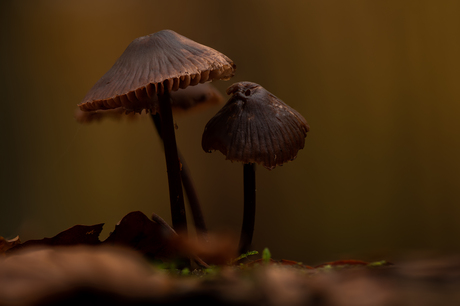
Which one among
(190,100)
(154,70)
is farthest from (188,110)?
(154,70)

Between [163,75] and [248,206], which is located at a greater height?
[163,75]

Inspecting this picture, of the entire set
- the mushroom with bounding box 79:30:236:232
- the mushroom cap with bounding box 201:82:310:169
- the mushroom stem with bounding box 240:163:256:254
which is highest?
the mushroom with bounding box 79:30:236:232

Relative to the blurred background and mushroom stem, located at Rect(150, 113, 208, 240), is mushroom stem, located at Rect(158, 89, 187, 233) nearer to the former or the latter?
mushroom stem, located at Rect(150, 113, 208, 240)

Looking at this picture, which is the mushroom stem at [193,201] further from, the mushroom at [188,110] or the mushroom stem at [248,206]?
the mushroom stem at [248,206]

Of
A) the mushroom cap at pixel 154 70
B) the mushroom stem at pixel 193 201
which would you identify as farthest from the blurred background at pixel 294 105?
the mushroom cap at pixel 154 70

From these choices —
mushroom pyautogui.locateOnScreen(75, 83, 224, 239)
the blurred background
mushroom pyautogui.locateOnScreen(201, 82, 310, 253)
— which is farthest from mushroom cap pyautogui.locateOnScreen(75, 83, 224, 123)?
the blurred background

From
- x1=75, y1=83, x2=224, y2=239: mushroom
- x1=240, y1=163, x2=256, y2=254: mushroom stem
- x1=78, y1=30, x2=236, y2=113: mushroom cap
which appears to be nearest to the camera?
x1=78, y1=30, x2=236, y2=113: mushroom cap

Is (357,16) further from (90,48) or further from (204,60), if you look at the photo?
(90,48)

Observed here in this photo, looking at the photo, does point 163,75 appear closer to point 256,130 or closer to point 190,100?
point 256,130
